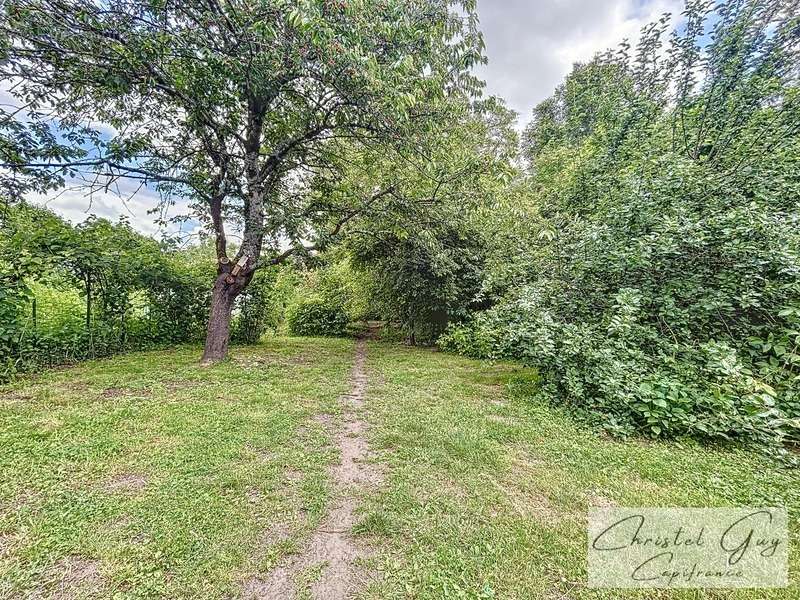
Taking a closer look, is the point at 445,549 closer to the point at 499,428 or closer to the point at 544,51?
the point at 499,428

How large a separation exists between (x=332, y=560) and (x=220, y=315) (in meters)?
5.15

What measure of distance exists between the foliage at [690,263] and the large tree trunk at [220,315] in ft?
14.2

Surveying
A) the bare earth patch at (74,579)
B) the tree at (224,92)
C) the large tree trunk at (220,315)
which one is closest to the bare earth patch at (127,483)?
the bare earth patch at (74,579)

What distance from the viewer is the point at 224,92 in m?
4.43

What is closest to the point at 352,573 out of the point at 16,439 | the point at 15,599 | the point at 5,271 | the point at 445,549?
the point at 445,549

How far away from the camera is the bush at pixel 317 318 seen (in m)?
12.1

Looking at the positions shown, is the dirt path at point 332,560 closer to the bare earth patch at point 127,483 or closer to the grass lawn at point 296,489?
the grass lawn at point 296,489

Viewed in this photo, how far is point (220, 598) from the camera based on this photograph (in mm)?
1367

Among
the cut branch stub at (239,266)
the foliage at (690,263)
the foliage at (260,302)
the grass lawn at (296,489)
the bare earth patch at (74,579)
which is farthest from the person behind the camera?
the foliage at (260,302)

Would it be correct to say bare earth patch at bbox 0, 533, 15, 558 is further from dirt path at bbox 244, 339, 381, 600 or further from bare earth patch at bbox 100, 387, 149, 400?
bare earth patch at bbox 100, 387, 149, 400

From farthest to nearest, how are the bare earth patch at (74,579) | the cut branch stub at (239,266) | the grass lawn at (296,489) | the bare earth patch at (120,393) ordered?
the cut branch stub at (239,266) → the bare earth patch at (120,393) → the grass lawn at (296,489) → the bare earth patch at (74,579)

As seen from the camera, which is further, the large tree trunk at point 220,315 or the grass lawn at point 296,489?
the large tree trunk at point 220,315

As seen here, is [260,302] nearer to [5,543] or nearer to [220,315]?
[220,315]

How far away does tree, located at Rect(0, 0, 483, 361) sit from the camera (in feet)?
10.9
